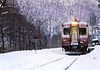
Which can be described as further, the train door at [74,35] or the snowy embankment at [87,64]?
the train door at [74,35]

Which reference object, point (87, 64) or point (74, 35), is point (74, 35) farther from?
point (87, 64)

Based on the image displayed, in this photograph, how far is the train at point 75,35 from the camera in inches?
1567

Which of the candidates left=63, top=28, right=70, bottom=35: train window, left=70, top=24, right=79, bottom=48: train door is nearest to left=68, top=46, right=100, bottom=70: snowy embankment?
left=70, top=24, right=79, bottom=48: train door

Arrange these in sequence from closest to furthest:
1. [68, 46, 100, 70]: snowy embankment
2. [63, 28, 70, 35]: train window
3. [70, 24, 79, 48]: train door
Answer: [68, 46, 100, 70]: snowy embankment → [70, 24, 79, 48]: train door → [63, 28, 70, 35]: train window

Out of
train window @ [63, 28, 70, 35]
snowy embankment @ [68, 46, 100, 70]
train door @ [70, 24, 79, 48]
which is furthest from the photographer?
train window @ [63, 28, 70, 35]

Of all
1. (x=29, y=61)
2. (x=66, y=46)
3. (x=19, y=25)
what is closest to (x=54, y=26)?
(x=19, y=25)

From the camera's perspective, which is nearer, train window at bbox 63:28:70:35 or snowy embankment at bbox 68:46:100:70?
snowy embankment at bbox 68:46:100:70

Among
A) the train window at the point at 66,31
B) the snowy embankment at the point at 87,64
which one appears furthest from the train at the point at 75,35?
the snowy embankment at the point at 87,64

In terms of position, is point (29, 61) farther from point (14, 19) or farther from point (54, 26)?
point (54, 26)

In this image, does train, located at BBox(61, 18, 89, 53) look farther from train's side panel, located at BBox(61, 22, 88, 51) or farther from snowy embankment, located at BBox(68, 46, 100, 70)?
snowy embankment, located at BBox(68, 46, 100, 70)

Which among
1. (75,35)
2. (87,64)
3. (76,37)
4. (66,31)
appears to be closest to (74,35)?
A: (75,35)

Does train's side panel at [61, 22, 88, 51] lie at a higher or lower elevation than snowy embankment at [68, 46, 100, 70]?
higher

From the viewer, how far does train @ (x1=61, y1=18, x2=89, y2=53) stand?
39812 millimetres

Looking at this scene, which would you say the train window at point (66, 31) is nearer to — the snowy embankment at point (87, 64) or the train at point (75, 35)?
the train at point (75, 35)
